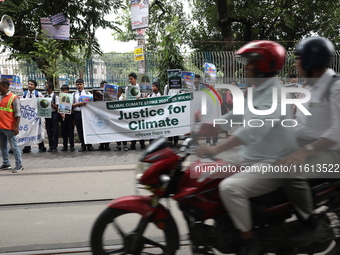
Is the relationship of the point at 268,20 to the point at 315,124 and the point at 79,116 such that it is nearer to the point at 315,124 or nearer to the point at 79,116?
the point at 79,116

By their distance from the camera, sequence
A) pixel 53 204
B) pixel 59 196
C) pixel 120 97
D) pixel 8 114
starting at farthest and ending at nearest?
pixel 120 97 → pixel 8 114 → pixel 59 196 → pixel 53 204

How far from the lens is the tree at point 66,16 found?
1546 cm

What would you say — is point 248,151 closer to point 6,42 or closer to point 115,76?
point 115,76

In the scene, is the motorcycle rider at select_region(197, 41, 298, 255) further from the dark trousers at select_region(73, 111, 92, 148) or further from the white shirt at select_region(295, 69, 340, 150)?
the dark trousers at select_region(73, 111, 92, 148)

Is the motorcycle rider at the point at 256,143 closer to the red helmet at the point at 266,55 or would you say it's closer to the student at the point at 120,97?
the red helmet at the point at 266,55

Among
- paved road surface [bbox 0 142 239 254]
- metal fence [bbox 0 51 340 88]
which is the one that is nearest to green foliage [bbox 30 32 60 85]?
metal fence [bbox 0 51 340 88]

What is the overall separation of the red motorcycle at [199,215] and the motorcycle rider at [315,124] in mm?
128

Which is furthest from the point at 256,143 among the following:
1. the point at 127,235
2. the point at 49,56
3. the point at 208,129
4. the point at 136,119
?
the point at 49,56

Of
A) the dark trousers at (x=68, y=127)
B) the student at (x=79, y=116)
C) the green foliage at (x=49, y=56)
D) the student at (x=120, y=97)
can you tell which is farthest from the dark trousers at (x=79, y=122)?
the green foliage at (x=49, y=56)

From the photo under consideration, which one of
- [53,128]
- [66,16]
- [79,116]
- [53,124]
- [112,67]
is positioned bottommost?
[53,128]

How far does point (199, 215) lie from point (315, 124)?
115 cm

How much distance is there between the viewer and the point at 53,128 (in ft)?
30.0

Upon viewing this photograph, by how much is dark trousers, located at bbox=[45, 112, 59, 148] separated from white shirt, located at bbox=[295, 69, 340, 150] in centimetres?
744

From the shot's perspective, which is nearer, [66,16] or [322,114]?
[322,114]
